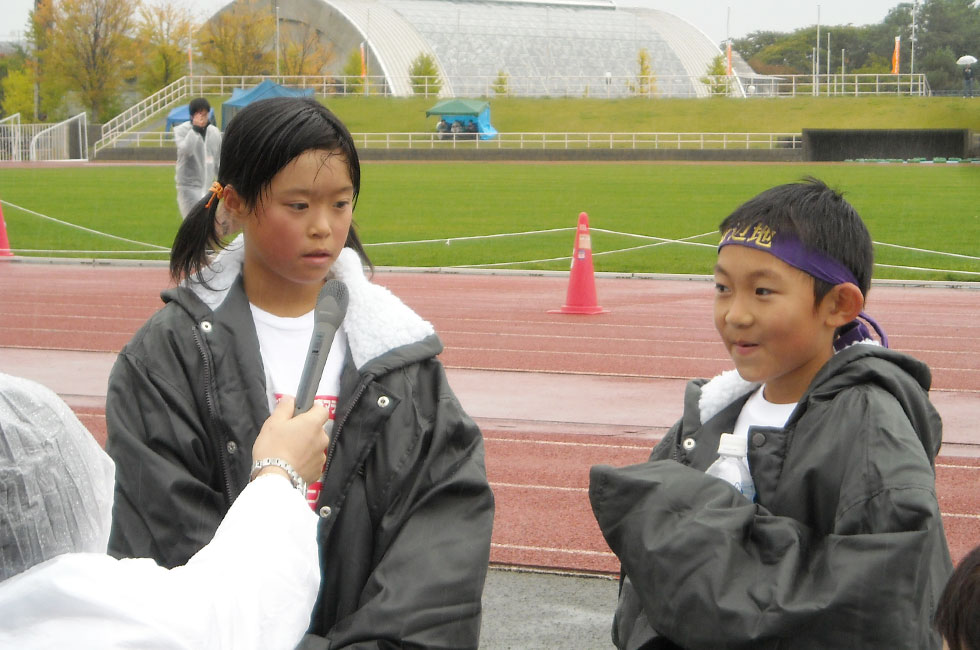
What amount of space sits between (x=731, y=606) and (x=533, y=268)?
1274 centimetres

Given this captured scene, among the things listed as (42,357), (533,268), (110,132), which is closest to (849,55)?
(110,132)

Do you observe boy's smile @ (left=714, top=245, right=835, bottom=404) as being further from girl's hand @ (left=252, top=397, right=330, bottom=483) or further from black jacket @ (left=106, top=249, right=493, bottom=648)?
girl's hand @ (left=252, top=397, right=330, bottom=483)

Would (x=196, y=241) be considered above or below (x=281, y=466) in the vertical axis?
above

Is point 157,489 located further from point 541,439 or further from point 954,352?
point 954,352

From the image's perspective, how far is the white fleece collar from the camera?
254cm

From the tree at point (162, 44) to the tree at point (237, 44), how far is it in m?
1.52

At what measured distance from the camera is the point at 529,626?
13.0ft

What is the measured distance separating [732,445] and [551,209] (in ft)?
70.5

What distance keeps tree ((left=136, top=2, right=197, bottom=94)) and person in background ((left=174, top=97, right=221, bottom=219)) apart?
59.3m

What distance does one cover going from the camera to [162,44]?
7362 cm

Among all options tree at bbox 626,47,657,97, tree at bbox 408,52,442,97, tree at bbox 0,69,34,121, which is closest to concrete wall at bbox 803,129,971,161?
tree at bbox 626,47,657,97

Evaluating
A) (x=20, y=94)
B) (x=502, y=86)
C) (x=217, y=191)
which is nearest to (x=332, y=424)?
(x=217, y=191)

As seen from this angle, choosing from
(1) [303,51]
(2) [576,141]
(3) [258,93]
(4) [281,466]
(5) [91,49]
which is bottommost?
(4) [281,466]

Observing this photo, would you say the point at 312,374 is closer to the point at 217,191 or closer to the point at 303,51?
the point at 217,191
